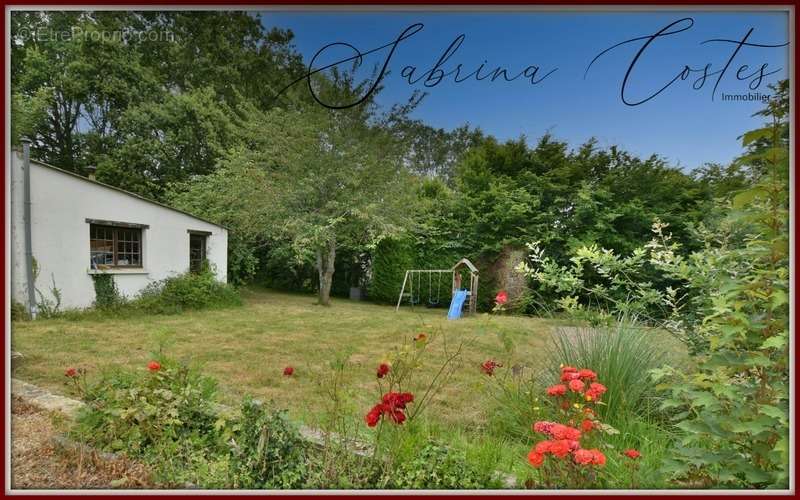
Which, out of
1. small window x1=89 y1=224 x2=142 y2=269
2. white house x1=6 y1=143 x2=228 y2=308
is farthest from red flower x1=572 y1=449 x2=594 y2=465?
small window x1=89 y1=224 x2=142 y2=269

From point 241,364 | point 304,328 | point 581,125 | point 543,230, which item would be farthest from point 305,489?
point 581,125

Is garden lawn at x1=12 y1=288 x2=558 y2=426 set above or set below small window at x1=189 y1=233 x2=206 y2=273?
below

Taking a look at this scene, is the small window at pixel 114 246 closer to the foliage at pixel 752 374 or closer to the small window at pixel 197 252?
the small window at pixel 197 252

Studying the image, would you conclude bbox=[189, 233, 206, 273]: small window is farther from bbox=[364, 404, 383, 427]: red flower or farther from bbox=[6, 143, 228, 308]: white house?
bbox=[364, 404, 383, 427]: red flower

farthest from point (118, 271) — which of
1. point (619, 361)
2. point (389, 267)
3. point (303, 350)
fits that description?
point (619, 361)

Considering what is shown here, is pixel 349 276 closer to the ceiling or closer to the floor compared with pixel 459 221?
closer to the floor

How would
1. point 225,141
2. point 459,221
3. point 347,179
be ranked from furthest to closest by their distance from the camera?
1. point 459,221
2. point 347,179
3. point 225,141

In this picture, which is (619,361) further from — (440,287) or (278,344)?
(278,344)

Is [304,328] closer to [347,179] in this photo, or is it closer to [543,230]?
[347,179]
